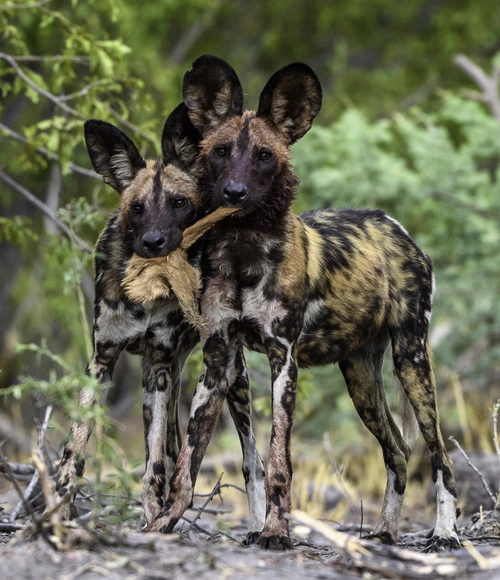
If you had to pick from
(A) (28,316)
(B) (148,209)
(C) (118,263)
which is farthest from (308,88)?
(A) (28,316)

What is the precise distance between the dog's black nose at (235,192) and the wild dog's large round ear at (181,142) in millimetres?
760

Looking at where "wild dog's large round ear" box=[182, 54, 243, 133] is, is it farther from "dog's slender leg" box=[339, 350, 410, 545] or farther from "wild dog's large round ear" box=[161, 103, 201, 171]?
"dog's slender leg" box=[339, 350, 410, 545]

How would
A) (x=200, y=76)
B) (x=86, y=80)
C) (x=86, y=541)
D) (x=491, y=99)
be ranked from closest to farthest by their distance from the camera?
(x=86, y=541) < (x=200, y=76) < (x=86, y=80) < (x=491, y=99)

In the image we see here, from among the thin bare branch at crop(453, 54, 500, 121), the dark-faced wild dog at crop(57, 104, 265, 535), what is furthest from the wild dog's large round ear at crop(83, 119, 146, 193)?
the thin bare branch at crop(453, 54, 500, 121)

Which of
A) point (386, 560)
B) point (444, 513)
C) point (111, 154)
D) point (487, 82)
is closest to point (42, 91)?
point (111, 154)

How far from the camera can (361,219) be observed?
5969 mm

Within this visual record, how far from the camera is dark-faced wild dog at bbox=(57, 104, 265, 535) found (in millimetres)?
5035

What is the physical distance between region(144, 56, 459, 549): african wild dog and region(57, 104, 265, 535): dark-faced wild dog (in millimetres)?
261

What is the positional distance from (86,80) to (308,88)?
2440mm

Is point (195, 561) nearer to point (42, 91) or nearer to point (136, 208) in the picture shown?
point (136, 208)

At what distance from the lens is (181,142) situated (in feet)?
17.5

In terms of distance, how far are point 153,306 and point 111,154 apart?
88 cm

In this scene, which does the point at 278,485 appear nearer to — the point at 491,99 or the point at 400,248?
the point at 400,248

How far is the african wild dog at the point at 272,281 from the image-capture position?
15.3 feet
